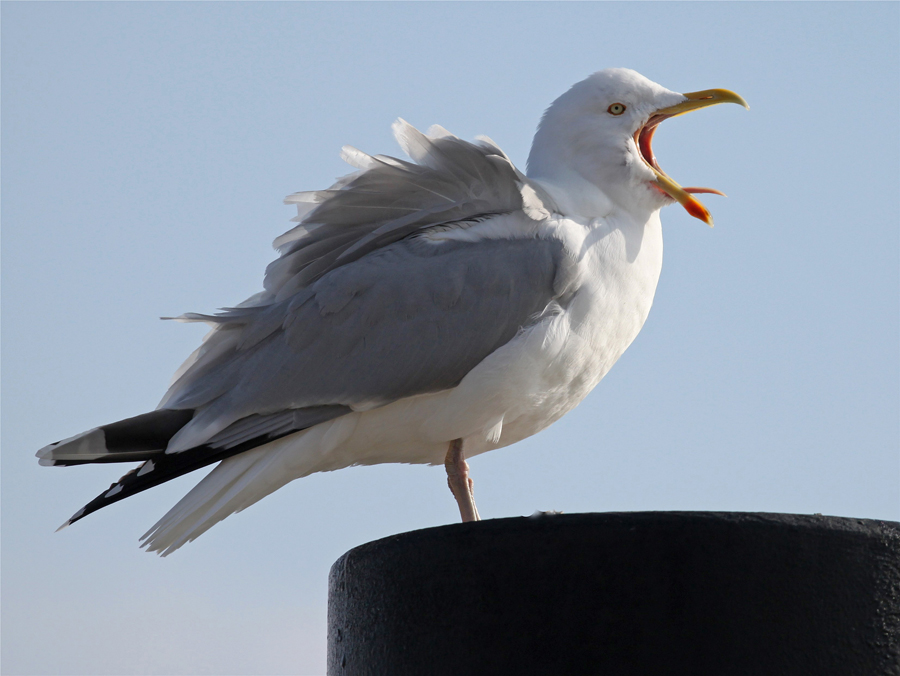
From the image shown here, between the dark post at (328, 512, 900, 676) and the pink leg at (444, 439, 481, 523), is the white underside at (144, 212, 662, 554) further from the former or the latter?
Answer: the dark post at (328, 512, 900, 676)

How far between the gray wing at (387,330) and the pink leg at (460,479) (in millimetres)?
451

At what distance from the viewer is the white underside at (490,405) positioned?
475 cm

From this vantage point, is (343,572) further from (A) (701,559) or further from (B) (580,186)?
(B) (580,186)

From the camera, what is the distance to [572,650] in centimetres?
291

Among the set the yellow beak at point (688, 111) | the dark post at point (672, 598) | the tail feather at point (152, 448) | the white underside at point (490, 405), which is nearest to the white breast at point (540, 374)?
the white underside at point (490, 405)

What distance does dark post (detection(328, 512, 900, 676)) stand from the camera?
2869 mm

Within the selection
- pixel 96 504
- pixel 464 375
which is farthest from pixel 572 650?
pixel 96 504

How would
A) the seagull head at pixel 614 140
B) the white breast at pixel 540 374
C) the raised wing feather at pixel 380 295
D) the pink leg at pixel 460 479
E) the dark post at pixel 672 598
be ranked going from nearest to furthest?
the dark post at pixel 672 598 → the white breast at pixel 540 374 → the raised wing feather at pixel 380 295 → the pink leg at pixel 460 479 → the seagull head at pixel 614 140

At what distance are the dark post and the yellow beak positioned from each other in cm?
276

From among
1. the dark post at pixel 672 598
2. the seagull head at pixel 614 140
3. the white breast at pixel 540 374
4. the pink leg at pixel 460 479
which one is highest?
the seagull head at pixel 614 140

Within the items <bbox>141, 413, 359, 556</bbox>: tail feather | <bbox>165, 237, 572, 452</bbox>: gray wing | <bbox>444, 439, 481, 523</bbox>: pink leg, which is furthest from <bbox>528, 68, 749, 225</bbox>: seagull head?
<bbox>141, 413, 359, 556</bbox>: tail feather

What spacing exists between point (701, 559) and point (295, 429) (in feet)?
7.83

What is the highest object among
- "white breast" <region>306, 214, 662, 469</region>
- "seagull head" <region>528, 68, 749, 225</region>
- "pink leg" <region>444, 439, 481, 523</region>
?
"seagull head" <region>528, 68, 749, 225</region>

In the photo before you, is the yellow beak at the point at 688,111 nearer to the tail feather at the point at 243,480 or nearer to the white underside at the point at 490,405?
the white underside at the point at 490,405
